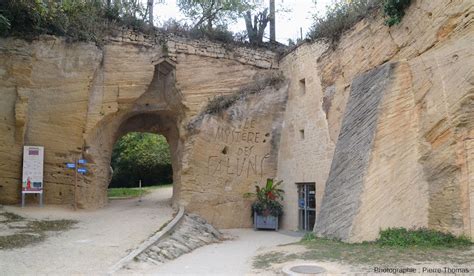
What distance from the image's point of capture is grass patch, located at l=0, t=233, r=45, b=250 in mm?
8195

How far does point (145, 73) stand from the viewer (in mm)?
13914

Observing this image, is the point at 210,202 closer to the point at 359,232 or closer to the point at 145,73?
the point at 145,73

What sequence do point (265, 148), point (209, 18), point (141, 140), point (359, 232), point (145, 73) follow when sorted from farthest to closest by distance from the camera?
point (141, 140) → point (209, 18) → point (265, 148) → point (145, 73) → point (359, 232)

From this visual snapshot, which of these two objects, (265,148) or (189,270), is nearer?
(189,270)

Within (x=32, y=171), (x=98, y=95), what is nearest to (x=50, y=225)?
(x=32, y=171)

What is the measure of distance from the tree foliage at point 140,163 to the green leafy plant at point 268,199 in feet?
42.9

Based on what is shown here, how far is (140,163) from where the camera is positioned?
85.6 ft

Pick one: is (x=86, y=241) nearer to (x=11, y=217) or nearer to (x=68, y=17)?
(x=11, y=217)

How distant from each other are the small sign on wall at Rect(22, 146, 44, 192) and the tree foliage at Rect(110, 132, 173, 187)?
538 inches

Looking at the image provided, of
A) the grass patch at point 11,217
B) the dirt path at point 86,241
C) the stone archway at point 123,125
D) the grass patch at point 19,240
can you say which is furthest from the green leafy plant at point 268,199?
the grass patch at point 19,240

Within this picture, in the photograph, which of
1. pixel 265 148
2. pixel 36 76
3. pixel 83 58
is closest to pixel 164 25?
pixel 83 58

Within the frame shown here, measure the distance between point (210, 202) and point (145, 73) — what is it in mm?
4531

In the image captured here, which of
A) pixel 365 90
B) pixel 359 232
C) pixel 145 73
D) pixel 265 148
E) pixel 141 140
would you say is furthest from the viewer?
pixel 141 140

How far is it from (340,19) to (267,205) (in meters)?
6.03
